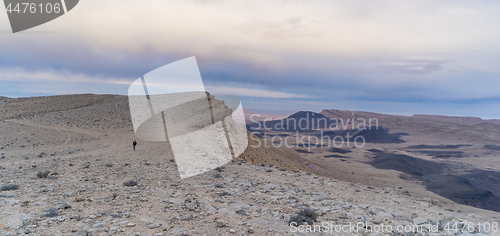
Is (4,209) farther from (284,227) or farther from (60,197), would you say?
(284,227)

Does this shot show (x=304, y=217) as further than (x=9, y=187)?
No

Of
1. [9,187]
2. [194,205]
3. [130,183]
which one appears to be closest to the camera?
[194,205]

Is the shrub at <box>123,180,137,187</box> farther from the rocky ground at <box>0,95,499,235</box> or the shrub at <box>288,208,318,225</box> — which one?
the shrub at <box>288,208,318,225</box>

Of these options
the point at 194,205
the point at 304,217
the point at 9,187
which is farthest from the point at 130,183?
the point at 304,217

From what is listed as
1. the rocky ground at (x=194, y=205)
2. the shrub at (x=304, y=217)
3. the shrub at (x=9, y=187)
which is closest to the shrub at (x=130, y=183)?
the rocky ground at (x=194, y=205)

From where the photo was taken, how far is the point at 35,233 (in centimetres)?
538

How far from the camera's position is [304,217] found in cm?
661

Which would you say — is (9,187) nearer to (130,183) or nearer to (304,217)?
(130,183)

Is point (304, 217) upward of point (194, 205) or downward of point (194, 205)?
upward

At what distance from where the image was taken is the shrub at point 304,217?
649 cm

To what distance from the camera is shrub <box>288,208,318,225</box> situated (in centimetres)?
649

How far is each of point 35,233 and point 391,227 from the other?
25.9 ft

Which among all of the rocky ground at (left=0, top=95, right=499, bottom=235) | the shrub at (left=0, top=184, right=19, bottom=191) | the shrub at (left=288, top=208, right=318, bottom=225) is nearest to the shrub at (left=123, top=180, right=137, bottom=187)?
the rocky ground at (left=0, top=95, right=499, bottom=235)

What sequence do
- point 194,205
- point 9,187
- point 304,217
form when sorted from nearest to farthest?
point 304,217 → point 194,205 → point 9,187
